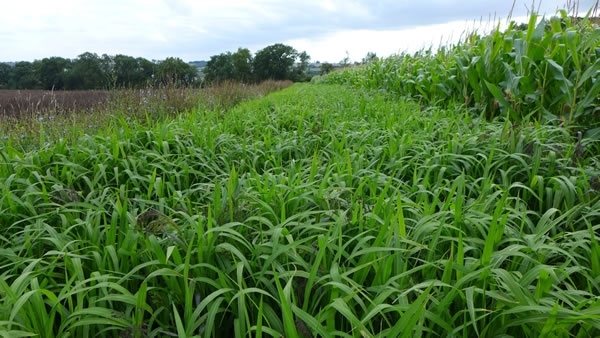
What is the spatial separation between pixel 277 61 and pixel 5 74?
24.8 metres

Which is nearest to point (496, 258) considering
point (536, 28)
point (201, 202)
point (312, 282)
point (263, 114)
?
point (312, 282)

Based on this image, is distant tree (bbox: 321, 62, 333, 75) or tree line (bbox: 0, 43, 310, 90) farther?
distant tree (bbox: 321, 62, 333, 75)

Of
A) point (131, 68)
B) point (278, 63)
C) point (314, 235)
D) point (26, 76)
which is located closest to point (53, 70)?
point (26, 76)

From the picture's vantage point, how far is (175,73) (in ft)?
25.0

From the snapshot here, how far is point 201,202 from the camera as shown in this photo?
6.76 ft

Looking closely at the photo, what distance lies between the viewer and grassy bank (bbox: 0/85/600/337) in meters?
1.10

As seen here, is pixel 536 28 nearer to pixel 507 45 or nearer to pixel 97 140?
pixel 507 45

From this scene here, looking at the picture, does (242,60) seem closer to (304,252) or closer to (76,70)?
(76,70)

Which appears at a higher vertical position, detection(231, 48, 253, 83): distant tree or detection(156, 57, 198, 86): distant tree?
detection(231, 48, 253, 83): distant tree

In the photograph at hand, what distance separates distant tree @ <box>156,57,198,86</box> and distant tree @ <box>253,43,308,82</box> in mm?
23755

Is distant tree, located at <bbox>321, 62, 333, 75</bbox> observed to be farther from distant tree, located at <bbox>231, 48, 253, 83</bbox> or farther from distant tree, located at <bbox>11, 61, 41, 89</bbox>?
distant tree, located at <bbox>11, 61, 41, 89</bbox>

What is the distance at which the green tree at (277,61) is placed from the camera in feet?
115

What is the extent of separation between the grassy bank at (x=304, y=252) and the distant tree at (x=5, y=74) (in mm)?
15871

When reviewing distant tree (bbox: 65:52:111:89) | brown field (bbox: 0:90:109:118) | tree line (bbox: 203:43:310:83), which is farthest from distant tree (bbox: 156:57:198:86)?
tree line (bbox: 203:43:310:83)
